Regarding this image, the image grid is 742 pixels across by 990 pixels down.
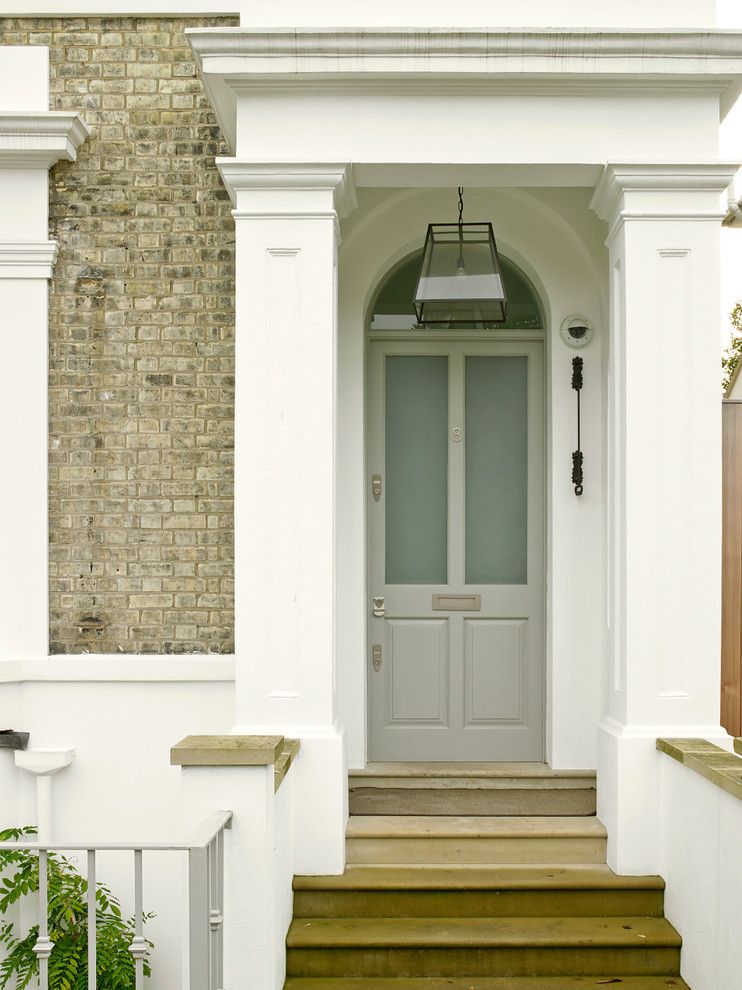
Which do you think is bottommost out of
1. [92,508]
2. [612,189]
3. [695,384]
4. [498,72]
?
[92,508]

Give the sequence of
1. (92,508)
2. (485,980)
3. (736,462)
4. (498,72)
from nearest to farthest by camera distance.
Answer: (485,980) → (498,72) → (92,508) → (736,462)

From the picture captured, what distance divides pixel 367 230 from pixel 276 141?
1251 millimetres

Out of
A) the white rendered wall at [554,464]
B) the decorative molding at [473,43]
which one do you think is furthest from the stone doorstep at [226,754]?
the decorative molding at [473,43]

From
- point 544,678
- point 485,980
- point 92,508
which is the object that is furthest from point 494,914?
point 92,508

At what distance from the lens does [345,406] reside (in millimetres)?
5633

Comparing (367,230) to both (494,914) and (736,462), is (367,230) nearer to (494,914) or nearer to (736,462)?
(736,462)

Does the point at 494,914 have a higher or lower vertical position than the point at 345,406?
lower

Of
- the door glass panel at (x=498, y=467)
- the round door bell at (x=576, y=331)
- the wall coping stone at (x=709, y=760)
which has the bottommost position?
the wall coping stone at (x=709, y=760)

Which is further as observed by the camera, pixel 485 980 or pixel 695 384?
pixel 695 384

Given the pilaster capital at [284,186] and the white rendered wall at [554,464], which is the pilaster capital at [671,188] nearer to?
the white rendered wall at [554,464]

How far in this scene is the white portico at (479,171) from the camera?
4.41 m

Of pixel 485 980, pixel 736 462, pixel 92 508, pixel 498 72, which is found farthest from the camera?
pixel 736 462

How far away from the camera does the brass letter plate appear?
19.0 feet

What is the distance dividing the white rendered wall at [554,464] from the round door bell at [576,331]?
0.04 metres
